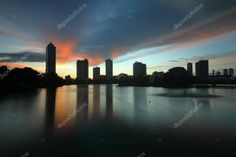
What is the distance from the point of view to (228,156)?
16281mm

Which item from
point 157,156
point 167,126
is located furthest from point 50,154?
point 167,126

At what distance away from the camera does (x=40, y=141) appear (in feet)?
67.6

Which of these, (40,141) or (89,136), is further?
(89,136)

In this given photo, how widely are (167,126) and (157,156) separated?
1077 cm

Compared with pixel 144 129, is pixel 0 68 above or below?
above

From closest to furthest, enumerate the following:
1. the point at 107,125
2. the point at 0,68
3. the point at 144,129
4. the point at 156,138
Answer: the point at 156,138, the point at 144,129, the point at 107,125, the point at 0,68

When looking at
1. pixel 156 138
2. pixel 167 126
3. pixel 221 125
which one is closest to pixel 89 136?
pixel 156 138

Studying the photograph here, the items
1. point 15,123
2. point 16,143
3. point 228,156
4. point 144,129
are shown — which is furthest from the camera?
point 15,123

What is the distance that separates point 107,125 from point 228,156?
14.7m

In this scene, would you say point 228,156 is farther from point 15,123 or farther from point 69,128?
point 15,123

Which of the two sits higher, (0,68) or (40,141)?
(0,68)

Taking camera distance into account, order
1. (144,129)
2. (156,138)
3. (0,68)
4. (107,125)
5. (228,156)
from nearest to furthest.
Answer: (228,156)
(156,138)
(144,129)
(107,125)
(0,68)

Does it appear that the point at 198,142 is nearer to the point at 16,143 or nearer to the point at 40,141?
the point at 40,141

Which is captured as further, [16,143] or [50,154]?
[16,143]
